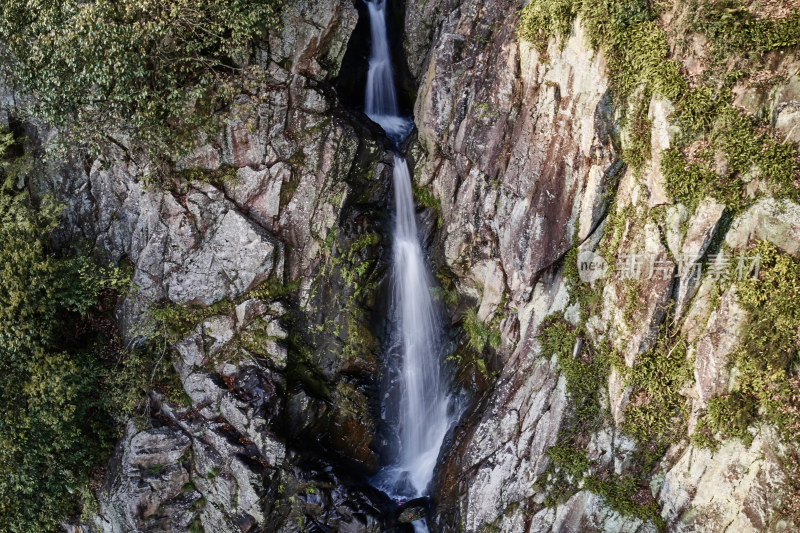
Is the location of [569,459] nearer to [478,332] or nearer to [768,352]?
[478,332]

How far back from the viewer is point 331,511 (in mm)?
10609

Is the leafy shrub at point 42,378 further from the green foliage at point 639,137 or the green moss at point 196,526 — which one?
the green foliage at point 639,137

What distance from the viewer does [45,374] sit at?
10.1m

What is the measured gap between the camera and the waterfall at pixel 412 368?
11633 mm

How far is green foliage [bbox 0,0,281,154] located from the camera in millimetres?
9711

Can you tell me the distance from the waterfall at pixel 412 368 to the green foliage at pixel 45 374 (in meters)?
6.51

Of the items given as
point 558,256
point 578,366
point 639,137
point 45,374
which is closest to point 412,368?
point 578,366

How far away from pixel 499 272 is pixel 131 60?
28.6ft

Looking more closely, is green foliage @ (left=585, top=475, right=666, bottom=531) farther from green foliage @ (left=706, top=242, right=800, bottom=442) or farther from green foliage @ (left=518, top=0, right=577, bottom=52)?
green foliage @ (left=518, top=0, right=577, bottom=52)

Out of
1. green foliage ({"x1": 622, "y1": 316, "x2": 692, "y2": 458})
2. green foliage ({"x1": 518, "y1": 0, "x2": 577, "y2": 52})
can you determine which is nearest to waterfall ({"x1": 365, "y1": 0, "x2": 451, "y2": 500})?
green foliage ({"x1": 518, "y1": 0, "x2": 577, "y2": 52})

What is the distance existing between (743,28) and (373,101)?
29.3ft

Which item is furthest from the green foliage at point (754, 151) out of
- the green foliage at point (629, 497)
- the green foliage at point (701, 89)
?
the green foliage at point (629, 497)

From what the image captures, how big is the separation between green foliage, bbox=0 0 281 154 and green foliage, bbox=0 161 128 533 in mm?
2328

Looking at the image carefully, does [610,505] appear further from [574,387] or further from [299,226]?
[299,226]
